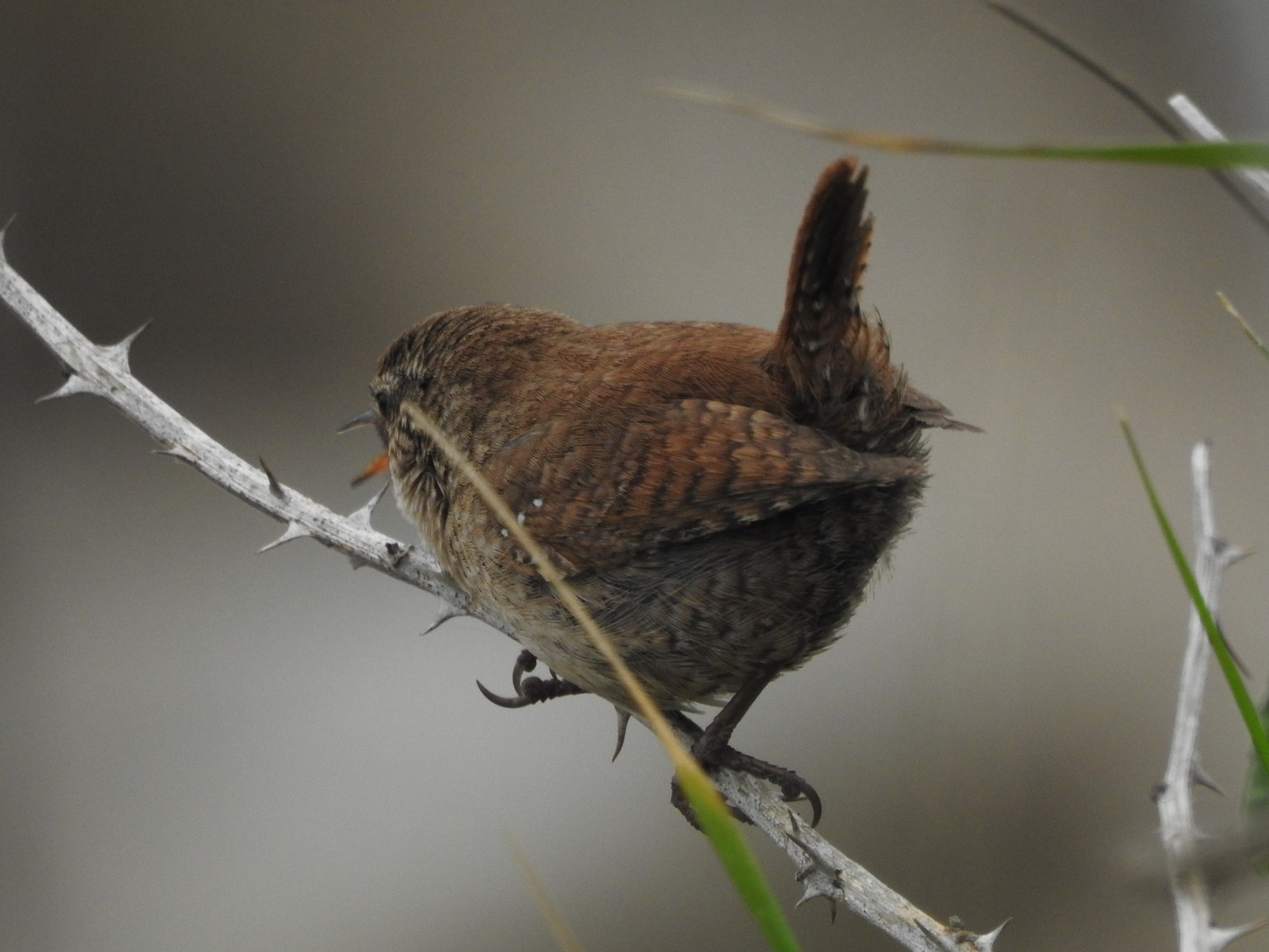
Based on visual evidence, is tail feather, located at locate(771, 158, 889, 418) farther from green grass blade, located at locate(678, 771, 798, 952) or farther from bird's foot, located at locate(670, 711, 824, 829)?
green grass blade, located at locate(678, 771, 798, 952)

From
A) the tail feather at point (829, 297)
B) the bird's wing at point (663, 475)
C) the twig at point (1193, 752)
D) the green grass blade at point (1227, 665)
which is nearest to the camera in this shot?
the green grass blade at point (1227, 665)

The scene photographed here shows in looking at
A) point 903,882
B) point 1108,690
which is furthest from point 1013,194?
point 903,882

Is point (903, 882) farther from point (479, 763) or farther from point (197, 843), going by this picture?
point (197, 843)

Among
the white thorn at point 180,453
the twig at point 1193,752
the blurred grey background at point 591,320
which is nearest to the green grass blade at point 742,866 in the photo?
the twig at point 1193,752

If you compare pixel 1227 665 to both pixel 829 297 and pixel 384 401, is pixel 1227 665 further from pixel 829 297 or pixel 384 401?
pixel 384 401

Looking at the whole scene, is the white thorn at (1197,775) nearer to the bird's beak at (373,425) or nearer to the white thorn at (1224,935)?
the white thorn at (1224,935)

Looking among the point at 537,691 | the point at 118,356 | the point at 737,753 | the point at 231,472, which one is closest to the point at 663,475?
the point at 737,753
